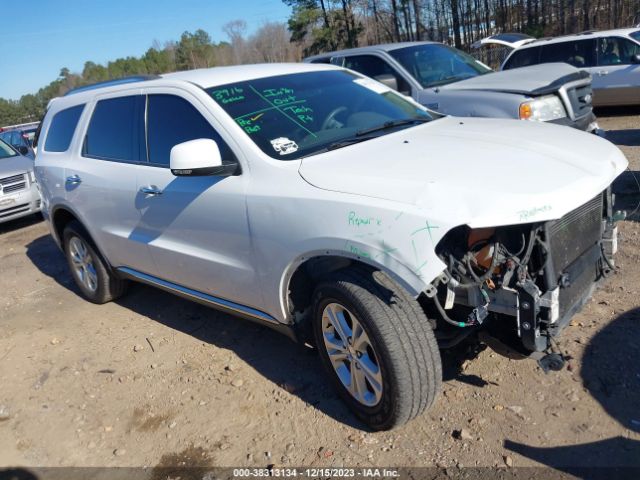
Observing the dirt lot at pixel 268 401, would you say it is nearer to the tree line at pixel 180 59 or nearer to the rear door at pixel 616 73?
the rear door at pixel 616 73

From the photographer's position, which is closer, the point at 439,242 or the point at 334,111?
the point at 439,242

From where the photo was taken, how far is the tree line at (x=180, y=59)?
48000 mm

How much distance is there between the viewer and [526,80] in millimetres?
7039

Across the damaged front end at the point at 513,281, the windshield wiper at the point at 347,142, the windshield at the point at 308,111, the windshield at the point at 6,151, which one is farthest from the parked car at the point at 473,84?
the windshield at the point at 6,151

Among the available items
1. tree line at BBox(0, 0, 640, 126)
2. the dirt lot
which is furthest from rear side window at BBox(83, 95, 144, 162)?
tree line at BBox(0, 0, 640, 126)

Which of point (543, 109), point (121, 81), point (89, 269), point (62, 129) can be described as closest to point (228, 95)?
point (121, 81)

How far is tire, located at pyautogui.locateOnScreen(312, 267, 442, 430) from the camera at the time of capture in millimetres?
2773

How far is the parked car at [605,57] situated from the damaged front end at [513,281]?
31.3 ft

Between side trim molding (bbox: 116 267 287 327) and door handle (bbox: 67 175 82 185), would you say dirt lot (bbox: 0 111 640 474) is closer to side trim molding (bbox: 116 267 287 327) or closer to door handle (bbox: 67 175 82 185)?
side trim molding (bbox: 116 267 287 327)

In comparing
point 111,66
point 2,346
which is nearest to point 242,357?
point 2,346

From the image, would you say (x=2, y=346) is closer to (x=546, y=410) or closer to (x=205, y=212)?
(x=205, y=212)

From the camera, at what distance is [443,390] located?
133 inches

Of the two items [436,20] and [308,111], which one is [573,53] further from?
[436,20]

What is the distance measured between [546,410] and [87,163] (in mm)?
3954
